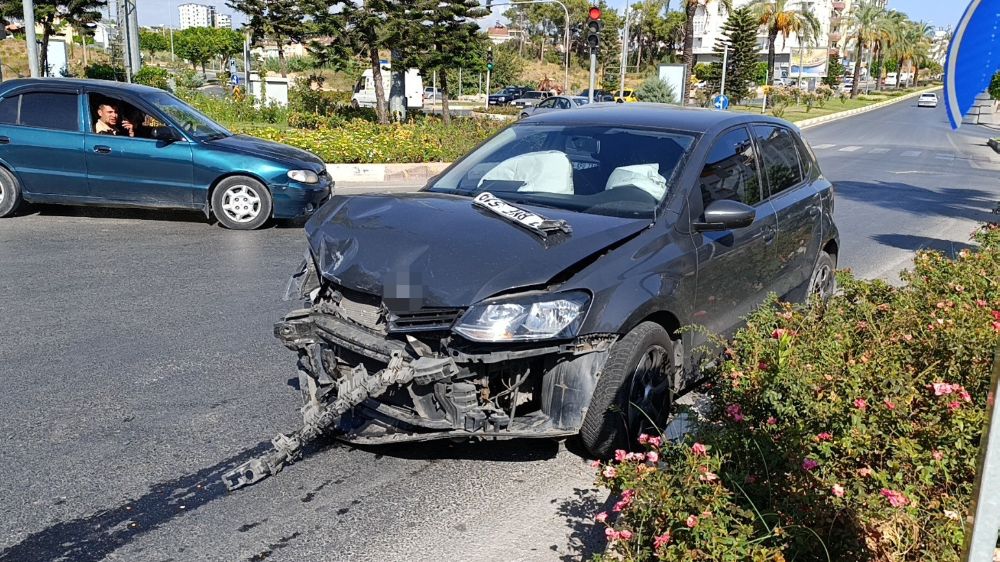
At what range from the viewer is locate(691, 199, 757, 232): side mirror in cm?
454

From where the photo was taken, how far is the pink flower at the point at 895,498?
108 inches

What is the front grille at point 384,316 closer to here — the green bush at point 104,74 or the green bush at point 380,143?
the green bush at point 380,143

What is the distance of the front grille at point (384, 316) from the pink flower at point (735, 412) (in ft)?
3.91

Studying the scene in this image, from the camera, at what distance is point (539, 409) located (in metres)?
3.88

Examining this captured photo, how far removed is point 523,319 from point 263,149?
315 inches

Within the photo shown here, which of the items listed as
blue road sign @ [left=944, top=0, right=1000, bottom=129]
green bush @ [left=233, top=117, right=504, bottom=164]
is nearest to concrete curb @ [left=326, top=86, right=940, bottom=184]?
green bush @ [left=233, top=117, right=504, bottom=164]

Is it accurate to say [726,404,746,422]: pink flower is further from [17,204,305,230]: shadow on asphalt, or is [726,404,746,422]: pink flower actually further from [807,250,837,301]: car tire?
[17,204,305,230]: shadow on asphalt

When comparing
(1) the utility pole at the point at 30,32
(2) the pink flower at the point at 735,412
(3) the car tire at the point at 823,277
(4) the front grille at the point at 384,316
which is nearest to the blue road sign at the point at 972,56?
(2) the pink flower at the point at 735,412

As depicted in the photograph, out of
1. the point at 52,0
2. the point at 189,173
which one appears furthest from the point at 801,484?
the point at 52,0

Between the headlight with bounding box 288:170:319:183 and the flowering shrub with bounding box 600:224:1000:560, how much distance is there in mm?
7342

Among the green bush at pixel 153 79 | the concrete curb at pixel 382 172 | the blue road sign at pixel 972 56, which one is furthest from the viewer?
the green bush at pixel 153 79

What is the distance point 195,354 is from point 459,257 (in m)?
2.71

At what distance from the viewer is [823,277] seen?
265 inches

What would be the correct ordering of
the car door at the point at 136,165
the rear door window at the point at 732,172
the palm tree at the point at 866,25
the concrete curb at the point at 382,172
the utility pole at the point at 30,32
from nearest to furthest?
the rear door window at the point at 732,172 → the car door at the point at 136,165 → the concrete curb at the point at 382,172 → the utility pole at the point at 30,32 → the palm tree at the point at 866,25
